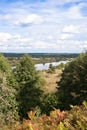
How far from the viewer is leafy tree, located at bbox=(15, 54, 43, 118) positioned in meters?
45.2

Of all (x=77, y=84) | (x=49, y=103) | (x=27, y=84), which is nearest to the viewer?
(x=77, y=84)

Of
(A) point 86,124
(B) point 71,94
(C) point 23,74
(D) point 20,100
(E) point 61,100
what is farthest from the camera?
(C) point 23,74

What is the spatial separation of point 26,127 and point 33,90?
37074 mm

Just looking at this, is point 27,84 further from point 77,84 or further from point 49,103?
point 77,84

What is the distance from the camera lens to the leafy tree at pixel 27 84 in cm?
4522

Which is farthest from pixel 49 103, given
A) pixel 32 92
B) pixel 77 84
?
pixel 77 84

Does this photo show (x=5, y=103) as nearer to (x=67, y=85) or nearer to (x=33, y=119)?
(x=67, y=85)

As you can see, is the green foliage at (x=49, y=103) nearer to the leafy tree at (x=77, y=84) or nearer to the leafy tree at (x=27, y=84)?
the leafy tree at (x=77, y=84)

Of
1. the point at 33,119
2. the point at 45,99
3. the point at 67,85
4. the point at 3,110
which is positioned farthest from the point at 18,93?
the point at 33,119

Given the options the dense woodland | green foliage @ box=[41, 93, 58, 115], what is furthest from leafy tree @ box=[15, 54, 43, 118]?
green foliage @ box=[41, 93, 58, 115]

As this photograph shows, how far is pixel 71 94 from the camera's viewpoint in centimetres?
3778

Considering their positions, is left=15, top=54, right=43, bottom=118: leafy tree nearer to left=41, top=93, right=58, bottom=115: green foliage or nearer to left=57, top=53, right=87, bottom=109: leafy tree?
left=41, top=93, right=58, bottom=115: green foliage

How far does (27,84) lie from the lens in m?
48.5

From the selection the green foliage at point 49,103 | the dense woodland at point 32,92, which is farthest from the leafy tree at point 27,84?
the green foliage at point 49,103
